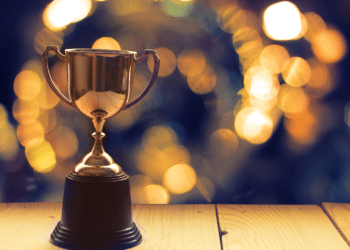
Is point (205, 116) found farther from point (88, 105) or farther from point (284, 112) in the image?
point (88, 105)

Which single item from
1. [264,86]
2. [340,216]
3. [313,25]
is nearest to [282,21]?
[313,25]

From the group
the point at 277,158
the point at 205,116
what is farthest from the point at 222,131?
the point at 277,158

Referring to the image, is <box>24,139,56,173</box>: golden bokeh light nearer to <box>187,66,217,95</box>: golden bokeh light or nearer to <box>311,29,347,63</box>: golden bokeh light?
<box>187,66,217,95</box>: golden bokeh light

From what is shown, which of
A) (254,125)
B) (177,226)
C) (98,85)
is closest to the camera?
(98,85)

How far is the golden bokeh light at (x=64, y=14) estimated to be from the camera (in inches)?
48.4

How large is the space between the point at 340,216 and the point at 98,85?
735 millimetres

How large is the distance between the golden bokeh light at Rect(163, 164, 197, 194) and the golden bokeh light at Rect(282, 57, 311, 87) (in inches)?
15.2

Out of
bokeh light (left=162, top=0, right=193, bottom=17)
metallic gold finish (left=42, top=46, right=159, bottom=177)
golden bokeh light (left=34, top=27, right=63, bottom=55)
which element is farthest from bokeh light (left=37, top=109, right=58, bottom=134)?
bokeh light (left=162, top=0, right=193, bottom=17)

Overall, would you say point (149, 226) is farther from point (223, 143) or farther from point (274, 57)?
point (274, 57)

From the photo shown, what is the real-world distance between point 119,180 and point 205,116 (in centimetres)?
40

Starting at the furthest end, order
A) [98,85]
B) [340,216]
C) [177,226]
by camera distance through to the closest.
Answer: [340,216], [177,226], [98,85]

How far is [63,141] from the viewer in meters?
1.26

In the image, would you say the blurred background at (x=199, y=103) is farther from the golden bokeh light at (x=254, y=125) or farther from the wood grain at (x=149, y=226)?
the wood grain at (x=149, y=226)

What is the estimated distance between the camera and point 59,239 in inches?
37.1
